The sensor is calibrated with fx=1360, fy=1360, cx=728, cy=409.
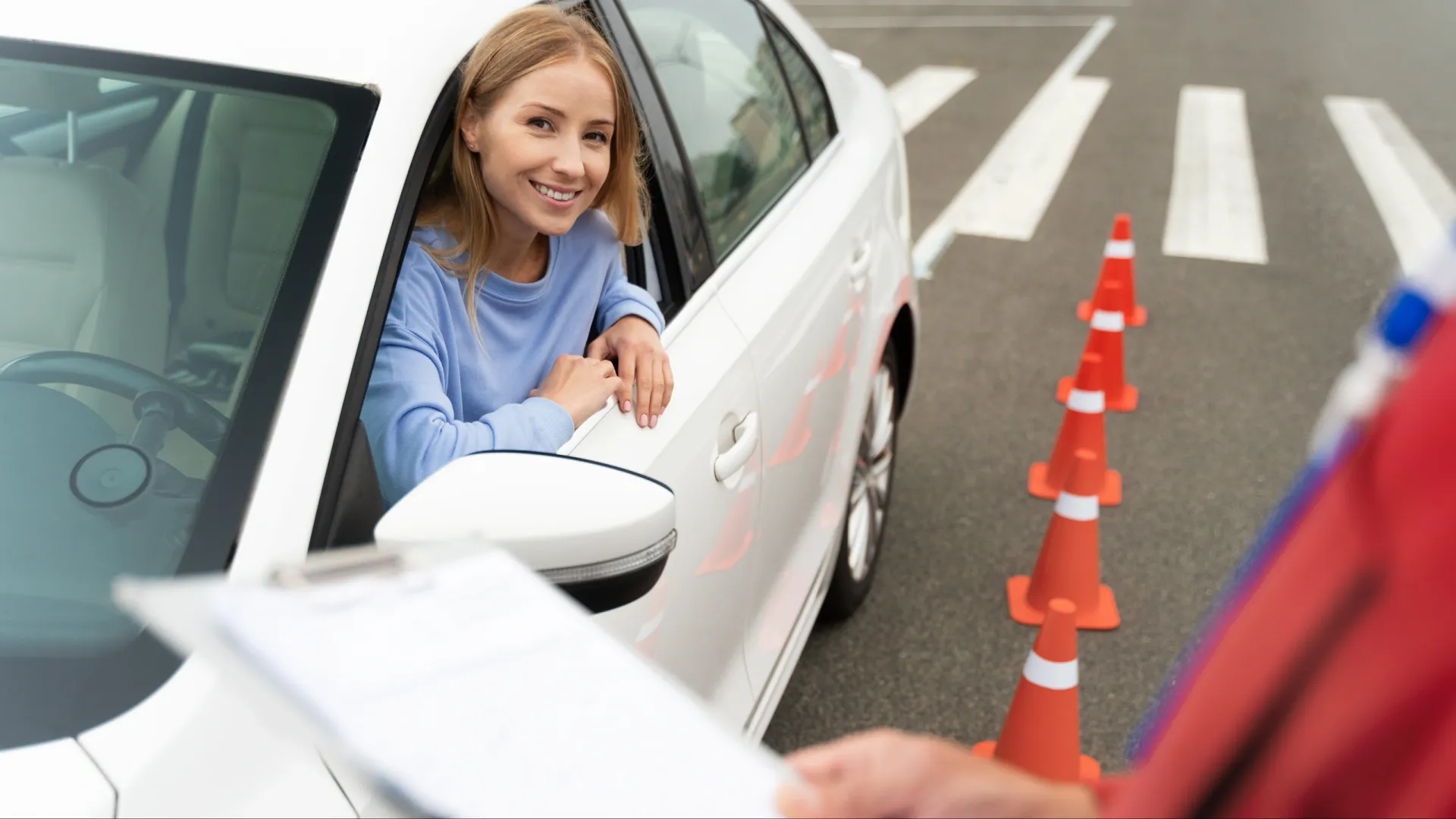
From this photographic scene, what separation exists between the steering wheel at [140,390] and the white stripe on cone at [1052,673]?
1.77m

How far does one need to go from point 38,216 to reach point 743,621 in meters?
1.28

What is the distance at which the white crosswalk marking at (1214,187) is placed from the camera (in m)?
7.18

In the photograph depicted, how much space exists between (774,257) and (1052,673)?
3.29 feet

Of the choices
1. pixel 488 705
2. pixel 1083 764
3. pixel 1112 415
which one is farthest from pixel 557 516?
pixel 1112 415

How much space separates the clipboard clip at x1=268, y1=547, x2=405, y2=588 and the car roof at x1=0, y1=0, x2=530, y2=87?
0.95m

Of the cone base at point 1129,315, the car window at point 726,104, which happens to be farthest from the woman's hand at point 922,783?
the cone base at point 1129,315

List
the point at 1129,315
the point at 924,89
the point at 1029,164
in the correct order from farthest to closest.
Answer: the point at 924,89 < the point at 1029,164 < the point at 1129,315

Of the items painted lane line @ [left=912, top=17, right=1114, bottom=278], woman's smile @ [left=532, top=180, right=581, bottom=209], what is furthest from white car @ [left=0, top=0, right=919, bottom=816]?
painted lane line @ [left=912, top=17, right=1114, bottom=278]

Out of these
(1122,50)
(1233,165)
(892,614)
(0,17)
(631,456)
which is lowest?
(1122,50)

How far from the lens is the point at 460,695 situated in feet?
2.80

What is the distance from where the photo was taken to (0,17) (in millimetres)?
1829

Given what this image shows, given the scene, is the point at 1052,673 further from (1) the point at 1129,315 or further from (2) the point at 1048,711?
(1) the point at 1129,315

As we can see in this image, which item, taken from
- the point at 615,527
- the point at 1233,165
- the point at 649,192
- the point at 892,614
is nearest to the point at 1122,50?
the point at 1233,165

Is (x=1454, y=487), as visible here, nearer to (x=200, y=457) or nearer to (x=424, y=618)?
(x=424, y=618)
